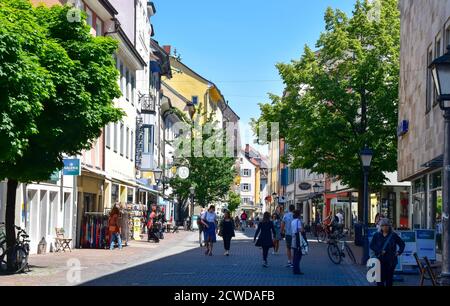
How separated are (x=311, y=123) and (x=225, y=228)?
12029 mm

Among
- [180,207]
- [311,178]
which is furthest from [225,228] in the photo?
[311,178]

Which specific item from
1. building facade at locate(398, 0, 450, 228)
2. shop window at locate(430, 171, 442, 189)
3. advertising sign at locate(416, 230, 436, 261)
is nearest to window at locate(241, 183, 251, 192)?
building facade at locate(398, 0, 450, 228)

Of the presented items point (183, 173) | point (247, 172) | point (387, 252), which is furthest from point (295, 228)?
point (247, 172)

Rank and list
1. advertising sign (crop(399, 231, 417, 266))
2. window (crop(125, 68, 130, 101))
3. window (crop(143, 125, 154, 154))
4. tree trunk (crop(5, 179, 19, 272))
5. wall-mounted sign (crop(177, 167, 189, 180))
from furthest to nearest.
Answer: wall-mounted sign (crop(177, 167, 189, 180)), window (crop(143, 125, 154, 154)), window (crop(125, 68, 130, 101)), advertising sign (crop(399, 231, 417, 266)), tree trunk (crop(5, 179, 19, 272))

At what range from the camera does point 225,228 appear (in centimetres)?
2889

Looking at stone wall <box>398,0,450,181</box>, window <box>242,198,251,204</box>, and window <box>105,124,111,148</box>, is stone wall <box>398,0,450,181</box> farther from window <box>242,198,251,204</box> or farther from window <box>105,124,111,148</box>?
window <box>242,198,251,204</box>

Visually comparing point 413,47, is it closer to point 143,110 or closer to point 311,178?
point 143,110

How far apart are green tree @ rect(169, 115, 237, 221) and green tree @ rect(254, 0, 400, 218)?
23558 mm

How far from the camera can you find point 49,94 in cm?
1717

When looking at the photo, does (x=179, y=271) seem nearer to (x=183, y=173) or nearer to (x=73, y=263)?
(x=73, y=263)

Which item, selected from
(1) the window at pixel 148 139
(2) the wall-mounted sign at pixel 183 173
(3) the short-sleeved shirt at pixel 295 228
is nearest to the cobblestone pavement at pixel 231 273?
(3) the short-sleeved shirt at pixel 295 228

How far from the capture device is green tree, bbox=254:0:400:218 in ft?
127

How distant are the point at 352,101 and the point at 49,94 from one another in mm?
24027

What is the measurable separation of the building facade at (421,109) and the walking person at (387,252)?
9022 millimetres
